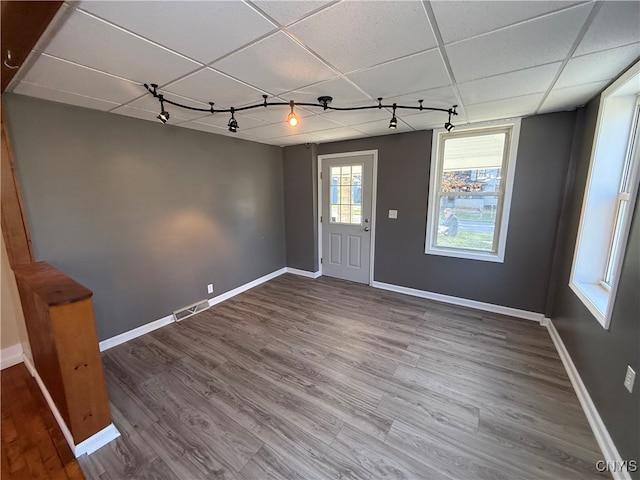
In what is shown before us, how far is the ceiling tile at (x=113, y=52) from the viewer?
1.23 metres

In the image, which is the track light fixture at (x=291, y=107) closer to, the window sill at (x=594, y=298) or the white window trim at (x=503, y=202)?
the white window trim at (x=503, y=202)

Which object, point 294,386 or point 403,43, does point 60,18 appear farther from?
point 294,386

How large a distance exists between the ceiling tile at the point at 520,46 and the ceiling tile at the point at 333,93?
2.28ft

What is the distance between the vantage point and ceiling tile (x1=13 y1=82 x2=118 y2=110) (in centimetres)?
188

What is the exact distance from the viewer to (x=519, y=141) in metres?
2.89

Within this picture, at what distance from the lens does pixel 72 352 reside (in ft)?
4.90

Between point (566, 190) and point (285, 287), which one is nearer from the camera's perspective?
point (566, 190)

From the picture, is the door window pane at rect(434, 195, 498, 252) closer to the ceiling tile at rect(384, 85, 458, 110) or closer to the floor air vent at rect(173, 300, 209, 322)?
the ceiling tile at rect(384, 85, 458, 110)

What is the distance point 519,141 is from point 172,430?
13.7 feet

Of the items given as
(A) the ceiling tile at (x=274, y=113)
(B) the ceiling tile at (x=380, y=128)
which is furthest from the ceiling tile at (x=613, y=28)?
(A) the ceiling tile at (x=274, y=113)

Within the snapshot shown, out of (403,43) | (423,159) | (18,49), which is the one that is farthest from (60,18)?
(423,159)

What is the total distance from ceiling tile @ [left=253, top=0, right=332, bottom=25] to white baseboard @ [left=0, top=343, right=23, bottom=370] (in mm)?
3522

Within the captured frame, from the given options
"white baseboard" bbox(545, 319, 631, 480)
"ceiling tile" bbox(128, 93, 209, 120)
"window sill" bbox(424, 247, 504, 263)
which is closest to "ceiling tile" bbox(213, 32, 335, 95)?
"ceiling tile" bbox(128, 93, 209, 120)

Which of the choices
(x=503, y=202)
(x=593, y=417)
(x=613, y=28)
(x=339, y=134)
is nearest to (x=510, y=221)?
(x=503, y=202)
